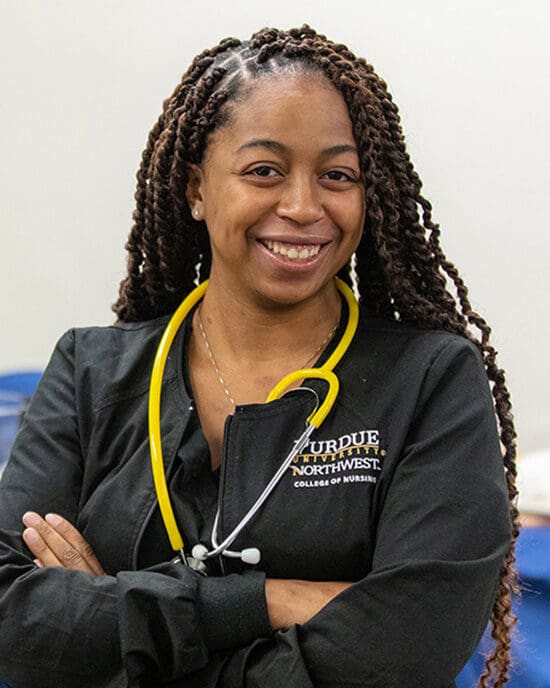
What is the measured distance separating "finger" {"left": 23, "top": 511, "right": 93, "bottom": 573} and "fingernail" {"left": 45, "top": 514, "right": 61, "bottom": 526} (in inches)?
0.4

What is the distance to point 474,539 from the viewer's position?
57.6 inches

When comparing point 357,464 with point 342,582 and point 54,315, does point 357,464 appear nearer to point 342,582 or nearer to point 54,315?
point 342,582

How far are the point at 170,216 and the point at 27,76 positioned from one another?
5.40 feet

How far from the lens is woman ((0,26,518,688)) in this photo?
146cm

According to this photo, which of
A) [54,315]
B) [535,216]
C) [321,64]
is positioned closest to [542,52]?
[535,216]

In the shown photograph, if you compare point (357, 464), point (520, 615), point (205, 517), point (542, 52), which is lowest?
point (520, 615)

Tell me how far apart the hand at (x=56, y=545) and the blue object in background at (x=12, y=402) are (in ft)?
3.28

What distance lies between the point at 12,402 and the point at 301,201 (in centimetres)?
140

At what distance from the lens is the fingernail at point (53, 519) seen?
167cm

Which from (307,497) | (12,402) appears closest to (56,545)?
(307,497)

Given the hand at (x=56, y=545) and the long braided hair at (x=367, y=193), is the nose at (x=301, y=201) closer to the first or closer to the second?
the long braided hair at (x=367, y=193)

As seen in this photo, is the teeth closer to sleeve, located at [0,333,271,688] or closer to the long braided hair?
the long braided hair

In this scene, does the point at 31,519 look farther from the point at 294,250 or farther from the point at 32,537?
the point at 294,250

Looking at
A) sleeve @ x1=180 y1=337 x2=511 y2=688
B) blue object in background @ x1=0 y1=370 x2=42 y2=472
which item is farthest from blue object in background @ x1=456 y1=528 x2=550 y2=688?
blue object in background @ x1=0 y1=370 x2=42 y2=472
